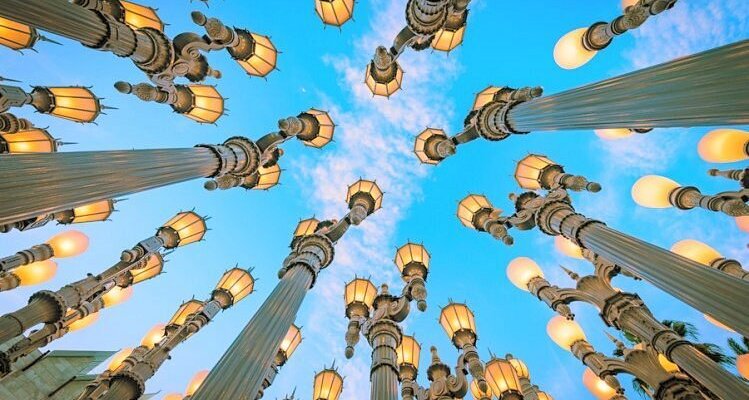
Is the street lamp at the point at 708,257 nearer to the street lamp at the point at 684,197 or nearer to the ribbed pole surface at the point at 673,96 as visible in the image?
the street lamp at the point at 684,197

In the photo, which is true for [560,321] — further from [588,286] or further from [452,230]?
[452,230]

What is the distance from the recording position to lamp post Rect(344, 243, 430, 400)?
483cm

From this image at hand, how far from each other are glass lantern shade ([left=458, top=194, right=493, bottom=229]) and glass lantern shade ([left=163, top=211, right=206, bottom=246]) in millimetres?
7003

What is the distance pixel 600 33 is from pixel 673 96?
3720 mm

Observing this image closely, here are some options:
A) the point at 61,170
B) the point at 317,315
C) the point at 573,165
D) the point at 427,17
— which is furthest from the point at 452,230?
the point at 61,170

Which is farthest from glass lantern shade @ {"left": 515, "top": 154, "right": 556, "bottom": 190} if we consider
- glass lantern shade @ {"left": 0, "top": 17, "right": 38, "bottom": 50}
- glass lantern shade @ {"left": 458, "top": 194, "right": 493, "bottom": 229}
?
glass lantern shade @ {"left": 0, "top": 17, "right": 38, "bottom": 50}

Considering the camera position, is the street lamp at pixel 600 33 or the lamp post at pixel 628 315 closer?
the lamp post at pixel 628 315

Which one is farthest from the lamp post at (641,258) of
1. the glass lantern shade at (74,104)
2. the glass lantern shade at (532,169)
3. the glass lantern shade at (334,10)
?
the glass lantern shade at (74,104)

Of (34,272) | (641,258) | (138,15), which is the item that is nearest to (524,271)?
(641,258)

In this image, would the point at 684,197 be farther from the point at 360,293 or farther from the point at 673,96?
the point at 360,293

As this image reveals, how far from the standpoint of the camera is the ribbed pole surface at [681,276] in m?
3.55

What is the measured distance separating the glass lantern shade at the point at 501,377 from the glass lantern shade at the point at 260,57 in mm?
8588

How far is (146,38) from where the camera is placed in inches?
229

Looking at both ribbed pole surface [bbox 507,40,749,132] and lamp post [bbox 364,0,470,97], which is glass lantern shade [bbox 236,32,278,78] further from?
ribbed pole surface [bbox 507,40,749,132]
